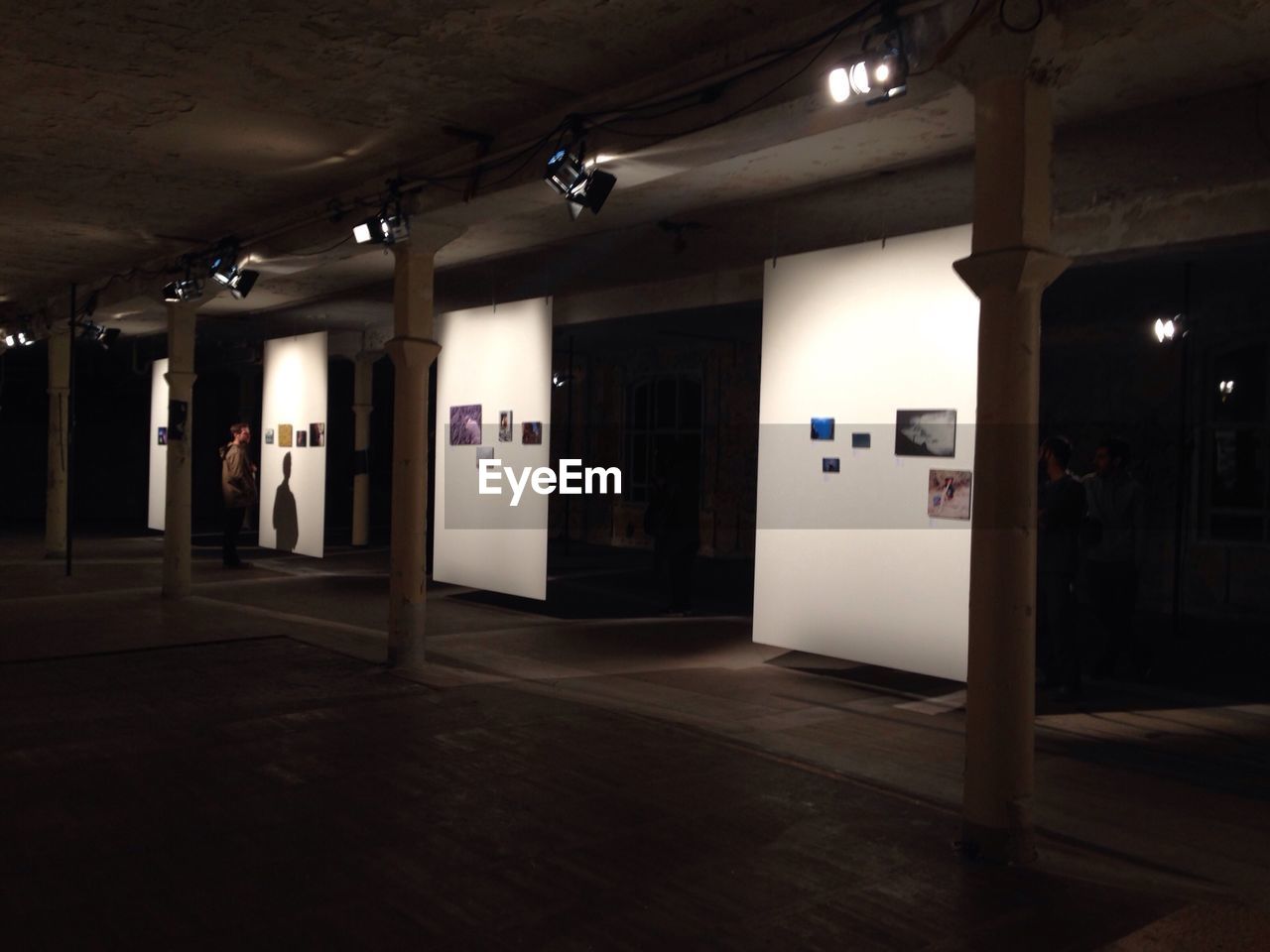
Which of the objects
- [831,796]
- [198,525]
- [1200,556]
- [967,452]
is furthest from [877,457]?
[198,525]

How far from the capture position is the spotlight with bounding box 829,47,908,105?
13.4 feet

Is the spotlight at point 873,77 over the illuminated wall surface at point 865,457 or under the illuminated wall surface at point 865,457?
over

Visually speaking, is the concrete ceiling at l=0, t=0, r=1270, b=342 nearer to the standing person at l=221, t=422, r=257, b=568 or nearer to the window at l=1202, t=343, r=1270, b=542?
the standing person at l=221, t=422, r=257, b=568

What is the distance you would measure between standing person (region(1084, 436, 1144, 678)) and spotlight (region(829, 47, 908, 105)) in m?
3.71

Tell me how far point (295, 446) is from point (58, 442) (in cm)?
380

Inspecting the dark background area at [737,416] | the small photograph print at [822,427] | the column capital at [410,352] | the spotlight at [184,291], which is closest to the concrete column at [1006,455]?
the small photograph print at [822,427]

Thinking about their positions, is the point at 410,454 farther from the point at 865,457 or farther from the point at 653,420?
the point at 653,420

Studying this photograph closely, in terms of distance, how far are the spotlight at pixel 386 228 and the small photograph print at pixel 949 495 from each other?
356 cm

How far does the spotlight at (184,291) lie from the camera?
377 inches

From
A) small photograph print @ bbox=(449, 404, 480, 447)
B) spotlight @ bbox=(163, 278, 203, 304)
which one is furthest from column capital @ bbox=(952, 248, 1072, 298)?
spotlight @ bbox=(163, 278, 203, 304)

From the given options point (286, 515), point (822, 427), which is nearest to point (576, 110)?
point (822, 427)

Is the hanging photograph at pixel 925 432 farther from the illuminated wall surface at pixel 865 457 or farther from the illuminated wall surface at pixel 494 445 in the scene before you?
the illuminated wall surface at pixel 494 445

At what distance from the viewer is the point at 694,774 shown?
4.77 m

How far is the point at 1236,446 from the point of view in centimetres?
1153
